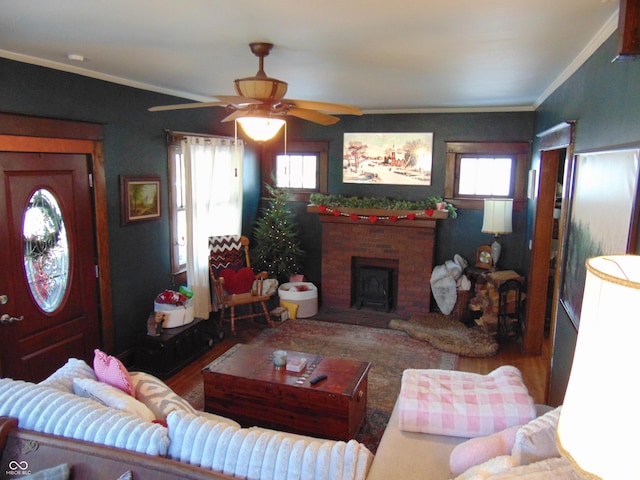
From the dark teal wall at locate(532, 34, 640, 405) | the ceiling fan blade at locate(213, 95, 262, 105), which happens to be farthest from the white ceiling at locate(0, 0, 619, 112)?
the ceiling fan blade at locate(213, 95, 262, 105)

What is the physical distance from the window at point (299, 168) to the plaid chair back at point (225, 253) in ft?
4.23

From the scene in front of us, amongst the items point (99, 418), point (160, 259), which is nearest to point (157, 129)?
point (160, 259)

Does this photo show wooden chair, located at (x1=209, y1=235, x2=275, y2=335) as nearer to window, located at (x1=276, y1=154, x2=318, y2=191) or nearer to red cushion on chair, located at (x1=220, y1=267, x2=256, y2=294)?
red cushion on chair, located at (x1=220, y1=267, x2=256, y2=294)

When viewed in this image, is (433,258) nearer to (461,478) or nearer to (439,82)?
(439,82)

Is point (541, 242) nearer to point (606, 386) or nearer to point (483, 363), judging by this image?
point (483, 363)

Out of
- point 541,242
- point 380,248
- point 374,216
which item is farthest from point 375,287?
point 541,242

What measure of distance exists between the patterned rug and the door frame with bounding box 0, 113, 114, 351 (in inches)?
43.9

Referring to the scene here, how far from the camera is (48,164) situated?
3543 mm

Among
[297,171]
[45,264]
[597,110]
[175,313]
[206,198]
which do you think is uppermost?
[597,110]

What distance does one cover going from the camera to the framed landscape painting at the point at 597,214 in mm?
1880

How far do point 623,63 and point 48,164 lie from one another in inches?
145

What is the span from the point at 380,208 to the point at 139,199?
2.84 meters

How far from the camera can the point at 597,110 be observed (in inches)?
99.3

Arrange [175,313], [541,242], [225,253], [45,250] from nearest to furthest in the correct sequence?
1. [45,250]
2. [175,313]
3. [541,242]
4. [225,253]
